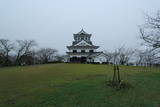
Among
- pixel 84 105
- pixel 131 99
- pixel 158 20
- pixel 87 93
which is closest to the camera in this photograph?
pixel 84 105

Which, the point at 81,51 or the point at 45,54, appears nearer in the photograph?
the point at 81,51

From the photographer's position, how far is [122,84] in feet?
28.6

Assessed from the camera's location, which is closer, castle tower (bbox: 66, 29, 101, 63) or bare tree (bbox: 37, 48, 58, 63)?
castle tower (bbox: 66, 29, 101, 63)

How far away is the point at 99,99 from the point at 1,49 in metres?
47.8

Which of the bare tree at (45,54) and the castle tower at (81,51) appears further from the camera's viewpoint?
the bare tree at (45,54)

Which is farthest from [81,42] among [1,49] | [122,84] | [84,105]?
[84,105]

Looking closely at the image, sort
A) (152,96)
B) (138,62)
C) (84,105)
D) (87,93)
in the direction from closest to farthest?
1. (84,105)
2. (152,96)
3. (87,93)
4. (138,62)

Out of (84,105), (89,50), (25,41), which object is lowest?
(84,105)

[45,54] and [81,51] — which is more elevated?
[45,54]

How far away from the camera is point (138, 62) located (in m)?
49.3

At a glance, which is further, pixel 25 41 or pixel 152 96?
pixel 25 41

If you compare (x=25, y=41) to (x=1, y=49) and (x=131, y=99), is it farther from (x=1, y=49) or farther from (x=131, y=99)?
(x=131, y=99)

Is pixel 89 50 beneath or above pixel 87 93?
above

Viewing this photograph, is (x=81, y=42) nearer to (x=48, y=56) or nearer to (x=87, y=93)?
(x=48, y=56)
